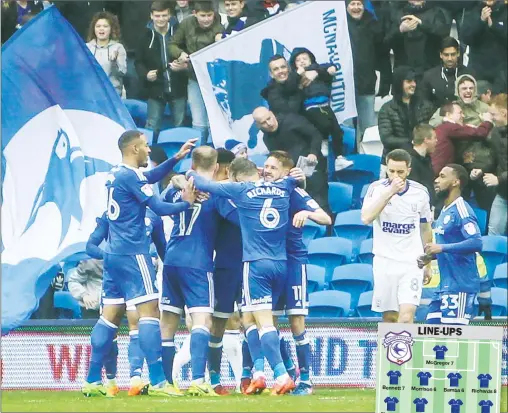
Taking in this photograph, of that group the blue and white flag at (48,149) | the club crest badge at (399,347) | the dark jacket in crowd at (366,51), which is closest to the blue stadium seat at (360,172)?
the dark jacket in crowd at (366,51)

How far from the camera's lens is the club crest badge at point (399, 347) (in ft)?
21.8

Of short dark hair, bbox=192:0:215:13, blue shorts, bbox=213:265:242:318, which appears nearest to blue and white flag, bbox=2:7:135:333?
short dark hair, bbox=192:0:215:13

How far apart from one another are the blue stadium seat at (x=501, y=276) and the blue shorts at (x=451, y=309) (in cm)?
60

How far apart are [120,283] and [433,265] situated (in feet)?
8.67

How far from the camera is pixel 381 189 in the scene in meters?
9.95

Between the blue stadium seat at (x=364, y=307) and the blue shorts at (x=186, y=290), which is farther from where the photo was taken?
the blue stadium seat at (x=364, y=307)

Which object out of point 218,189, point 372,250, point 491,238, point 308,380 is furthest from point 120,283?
point 491,238

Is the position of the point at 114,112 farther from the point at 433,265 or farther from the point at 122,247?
the point at 433,265

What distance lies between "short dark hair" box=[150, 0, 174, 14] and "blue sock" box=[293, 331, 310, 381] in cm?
293

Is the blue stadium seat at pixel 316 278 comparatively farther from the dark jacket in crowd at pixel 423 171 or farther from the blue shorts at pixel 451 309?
the dark jacket in crowd at pixel 423 171

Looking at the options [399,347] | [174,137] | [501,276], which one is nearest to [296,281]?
[174,137]

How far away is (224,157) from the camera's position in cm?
948

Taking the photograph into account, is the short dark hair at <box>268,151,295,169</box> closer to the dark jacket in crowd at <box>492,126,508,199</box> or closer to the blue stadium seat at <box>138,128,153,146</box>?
the blue stadium seat at <box>138,128,153,146</box>

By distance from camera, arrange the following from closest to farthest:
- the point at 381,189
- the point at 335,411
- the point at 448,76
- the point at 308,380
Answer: the point at 335,411 → the point at 308,380 → the point at 381,189 → the point at 448,76
